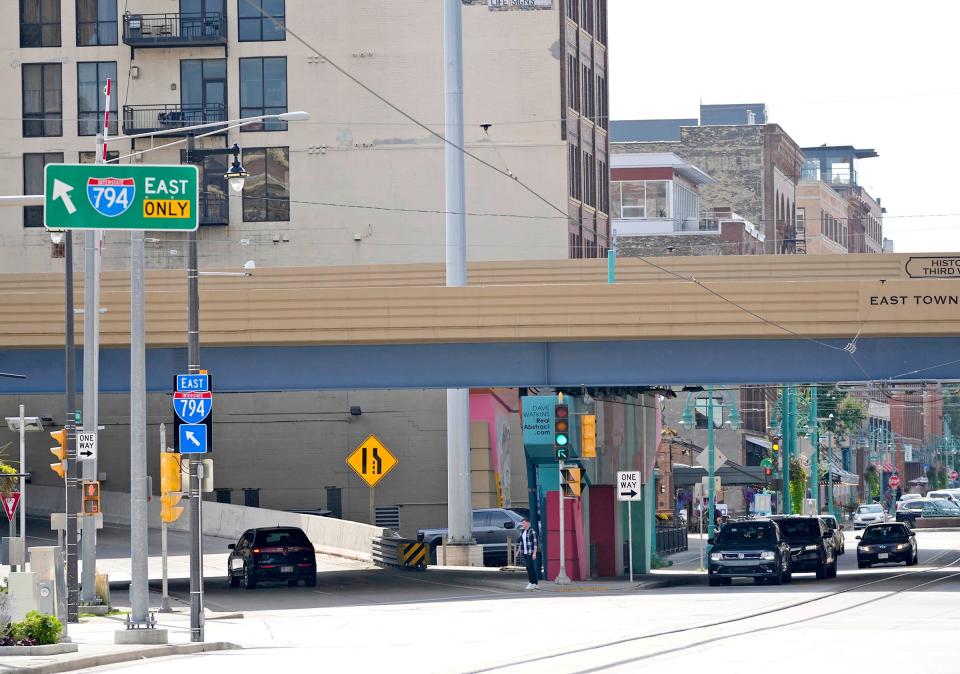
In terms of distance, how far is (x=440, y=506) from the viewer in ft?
216

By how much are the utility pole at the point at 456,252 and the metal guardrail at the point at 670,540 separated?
40.9 ft

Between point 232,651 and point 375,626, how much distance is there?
4639 mm

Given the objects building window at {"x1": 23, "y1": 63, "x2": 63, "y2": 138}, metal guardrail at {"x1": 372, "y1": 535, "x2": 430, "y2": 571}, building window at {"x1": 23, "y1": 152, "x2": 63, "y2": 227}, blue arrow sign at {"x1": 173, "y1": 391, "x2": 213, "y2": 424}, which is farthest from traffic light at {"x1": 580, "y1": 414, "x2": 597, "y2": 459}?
building window at {"x1": 23, "y1": 63, "x2": 63, "y2": 138}

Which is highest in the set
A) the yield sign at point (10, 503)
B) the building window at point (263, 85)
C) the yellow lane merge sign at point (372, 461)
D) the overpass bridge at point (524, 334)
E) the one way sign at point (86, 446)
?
the building window at point (263, 85)

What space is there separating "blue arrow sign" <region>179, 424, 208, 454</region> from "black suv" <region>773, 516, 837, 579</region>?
21.6 meters

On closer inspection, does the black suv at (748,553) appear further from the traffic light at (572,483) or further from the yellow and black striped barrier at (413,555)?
the yellow and black striped barrier at (413,555)

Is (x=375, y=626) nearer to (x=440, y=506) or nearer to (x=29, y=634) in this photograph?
(x=29, y=634)

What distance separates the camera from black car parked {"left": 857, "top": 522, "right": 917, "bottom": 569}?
4959 cm

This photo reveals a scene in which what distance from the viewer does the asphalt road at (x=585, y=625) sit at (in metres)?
19.9

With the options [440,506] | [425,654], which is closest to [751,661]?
[425,654]

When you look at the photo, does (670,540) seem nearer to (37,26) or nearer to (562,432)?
(562,432)

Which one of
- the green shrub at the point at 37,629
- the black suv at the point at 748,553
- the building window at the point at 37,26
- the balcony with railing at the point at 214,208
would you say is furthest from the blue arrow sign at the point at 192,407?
the building window at the point at 37,26

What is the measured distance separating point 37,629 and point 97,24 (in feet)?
174

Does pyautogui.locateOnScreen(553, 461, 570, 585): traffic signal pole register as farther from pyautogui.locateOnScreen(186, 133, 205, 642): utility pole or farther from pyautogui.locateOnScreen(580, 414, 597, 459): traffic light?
pyautogui.locateOnScreen(186, 133, 205, 642): utility pole
